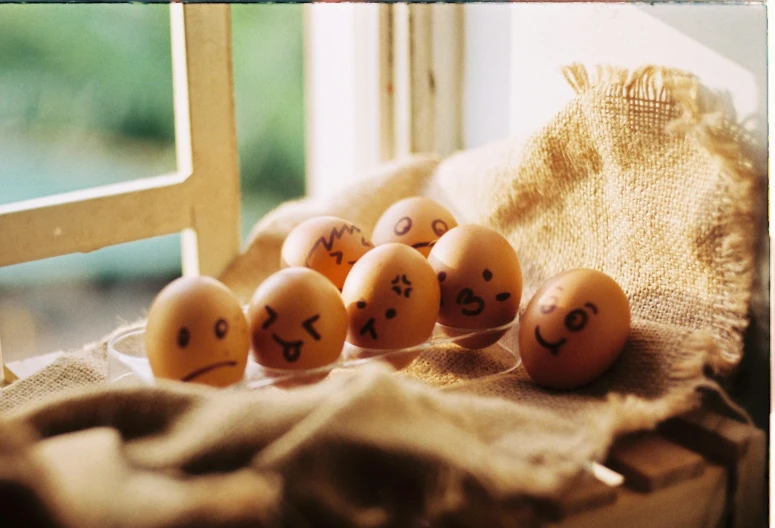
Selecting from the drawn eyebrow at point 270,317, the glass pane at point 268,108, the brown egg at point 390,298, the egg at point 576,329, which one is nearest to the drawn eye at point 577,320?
the egg at point 576,329

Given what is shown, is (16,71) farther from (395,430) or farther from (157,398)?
(395,430)

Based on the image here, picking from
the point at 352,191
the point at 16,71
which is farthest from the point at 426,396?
the point at 16,71

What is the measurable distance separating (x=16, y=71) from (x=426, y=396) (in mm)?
582

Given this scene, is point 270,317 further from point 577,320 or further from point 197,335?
point 577,320

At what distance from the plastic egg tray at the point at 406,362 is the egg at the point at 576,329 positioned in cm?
7

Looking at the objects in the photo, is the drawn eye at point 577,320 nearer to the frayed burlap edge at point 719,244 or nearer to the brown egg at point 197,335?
the frayed burlap edge at point 719,244

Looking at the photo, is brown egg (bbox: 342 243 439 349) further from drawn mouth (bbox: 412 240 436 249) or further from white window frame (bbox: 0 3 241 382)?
white window frame (bbox: 0 3 241 382)

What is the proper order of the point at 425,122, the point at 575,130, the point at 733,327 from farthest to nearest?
the point at 425,122
the point at 575,130
the point at 733,327

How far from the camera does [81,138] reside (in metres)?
1.03

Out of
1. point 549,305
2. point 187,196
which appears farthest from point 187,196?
point 549,305

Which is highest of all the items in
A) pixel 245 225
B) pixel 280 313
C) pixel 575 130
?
pixel 575 130

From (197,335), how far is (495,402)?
0.68ft

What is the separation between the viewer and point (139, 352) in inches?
26.8

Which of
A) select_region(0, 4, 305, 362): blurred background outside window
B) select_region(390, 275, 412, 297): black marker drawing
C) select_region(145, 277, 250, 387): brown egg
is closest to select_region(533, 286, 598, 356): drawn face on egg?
select_region(390, 275, 412, 297): black marker drawing
